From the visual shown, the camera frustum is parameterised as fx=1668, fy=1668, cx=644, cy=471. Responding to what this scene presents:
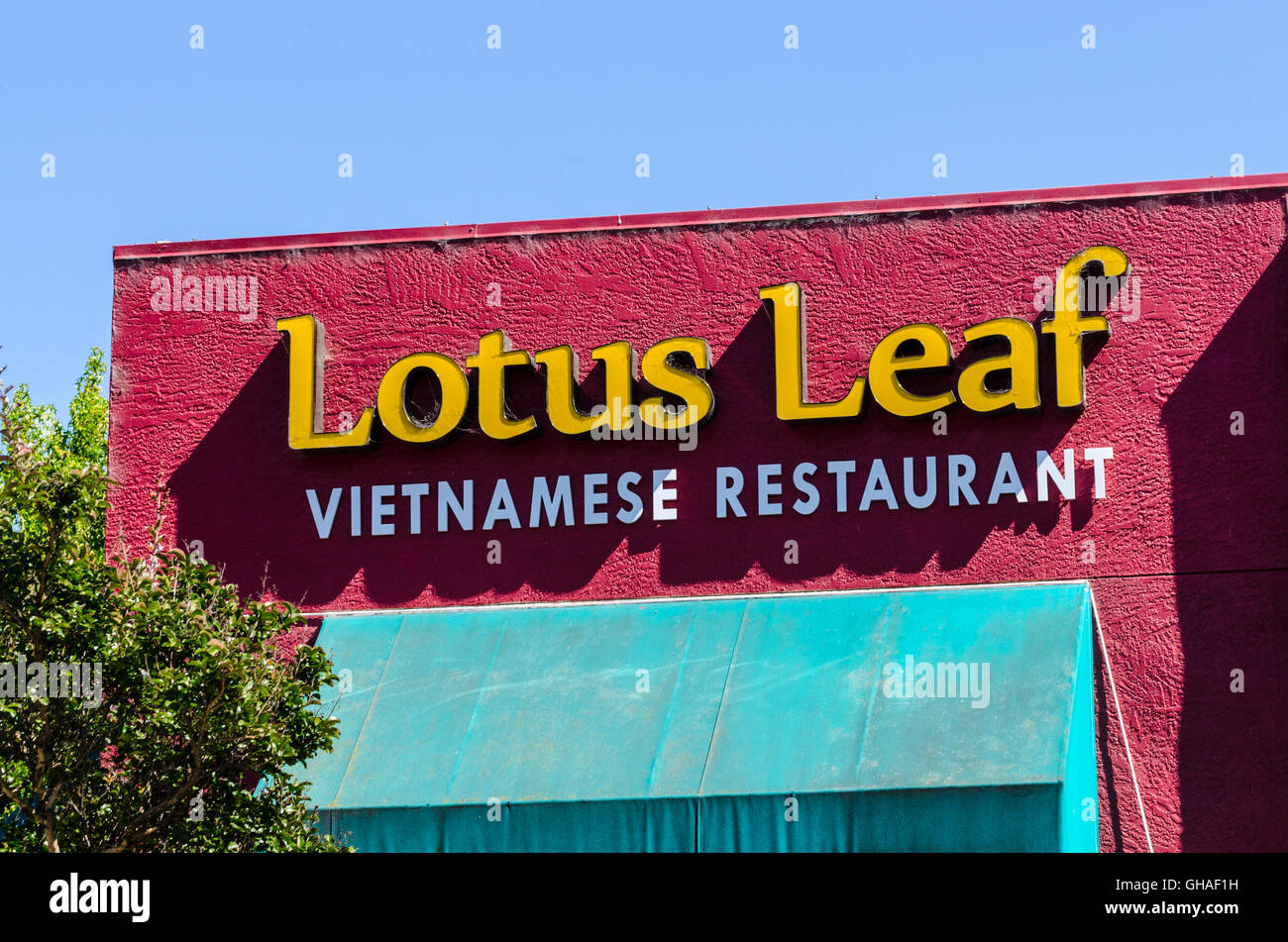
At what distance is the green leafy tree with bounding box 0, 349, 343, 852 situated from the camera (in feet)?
38.5

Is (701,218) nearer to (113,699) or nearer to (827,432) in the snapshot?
(827,432)

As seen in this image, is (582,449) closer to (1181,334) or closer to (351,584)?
(351,584)

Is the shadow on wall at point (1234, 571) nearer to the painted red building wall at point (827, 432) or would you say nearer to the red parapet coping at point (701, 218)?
the painted red building wall at point (827, 432)

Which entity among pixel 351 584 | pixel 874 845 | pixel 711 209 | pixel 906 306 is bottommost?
pixel 874 845

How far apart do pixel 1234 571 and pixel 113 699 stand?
30.9 feet

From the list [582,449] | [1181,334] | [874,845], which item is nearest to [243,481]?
[582,449]

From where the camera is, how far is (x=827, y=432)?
15.7 m

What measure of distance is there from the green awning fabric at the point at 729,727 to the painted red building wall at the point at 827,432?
59 cm

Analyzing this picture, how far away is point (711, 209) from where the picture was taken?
1644 centimetres

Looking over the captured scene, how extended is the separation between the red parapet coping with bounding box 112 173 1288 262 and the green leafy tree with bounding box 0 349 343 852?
5372 millimetres

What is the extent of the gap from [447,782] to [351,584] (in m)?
3.03

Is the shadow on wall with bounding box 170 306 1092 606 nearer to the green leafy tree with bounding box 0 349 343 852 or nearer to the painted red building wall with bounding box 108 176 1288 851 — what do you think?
the painted red building wall with bounding box 108 176 1288 851
